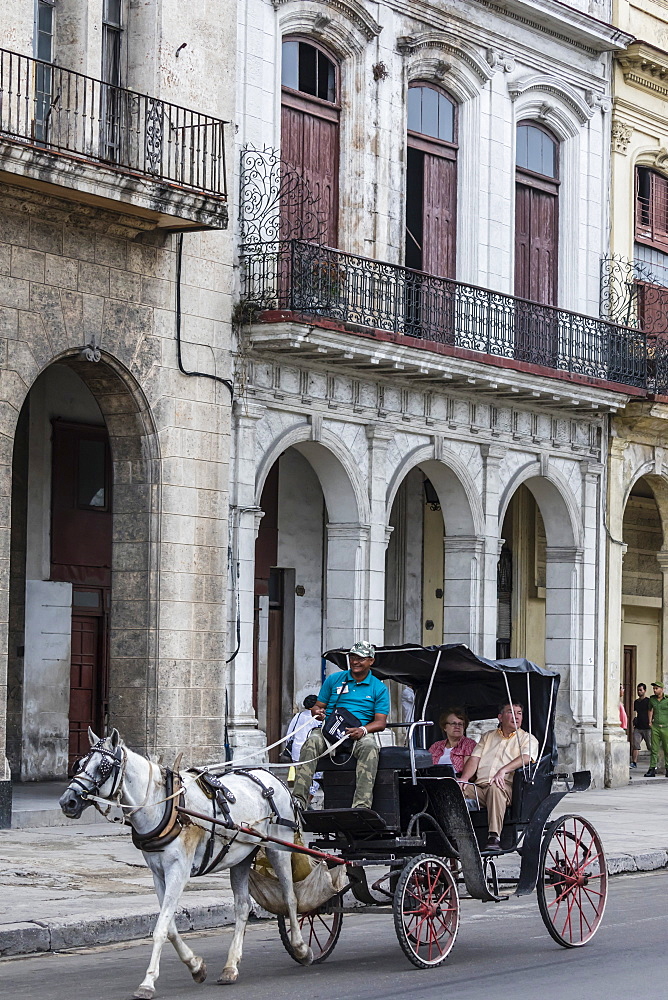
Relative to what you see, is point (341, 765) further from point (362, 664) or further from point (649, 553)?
point (649, 553)

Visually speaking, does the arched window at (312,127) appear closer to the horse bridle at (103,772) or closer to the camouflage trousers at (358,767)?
the camouflage trousers at (358,767)

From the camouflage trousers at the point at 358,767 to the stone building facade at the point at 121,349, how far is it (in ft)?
19.1

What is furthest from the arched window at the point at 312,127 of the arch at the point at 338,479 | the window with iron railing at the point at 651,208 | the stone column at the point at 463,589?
the window with iron railing at the point at 651,208

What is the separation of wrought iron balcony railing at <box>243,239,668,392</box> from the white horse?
9.37 meters

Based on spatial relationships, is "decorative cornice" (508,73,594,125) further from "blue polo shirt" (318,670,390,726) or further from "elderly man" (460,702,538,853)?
"blue polo shirt" (318,670,390,726)

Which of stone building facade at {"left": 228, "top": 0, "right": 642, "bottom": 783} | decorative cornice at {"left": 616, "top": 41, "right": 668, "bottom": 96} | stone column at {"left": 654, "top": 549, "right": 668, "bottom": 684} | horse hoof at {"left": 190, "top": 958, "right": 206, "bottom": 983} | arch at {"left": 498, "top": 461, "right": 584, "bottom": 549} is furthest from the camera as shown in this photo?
stone column at {"left": 654, "top": 549, "right": 668, "bottom": 684}

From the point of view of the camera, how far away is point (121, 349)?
1698 centimetres

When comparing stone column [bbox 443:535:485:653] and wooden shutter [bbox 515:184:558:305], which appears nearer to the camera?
stone column [bbox 443:535:485:653]

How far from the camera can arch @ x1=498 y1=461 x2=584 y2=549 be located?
23.3m


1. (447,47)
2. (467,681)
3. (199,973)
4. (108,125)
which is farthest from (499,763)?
(447,47)

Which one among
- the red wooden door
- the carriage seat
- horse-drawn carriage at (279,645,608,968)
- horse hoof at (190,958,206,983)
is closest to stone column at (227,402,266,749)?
the red wooden door

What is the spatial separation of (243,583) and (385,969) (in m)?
9.08

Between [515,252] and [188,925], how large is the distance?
13481mm

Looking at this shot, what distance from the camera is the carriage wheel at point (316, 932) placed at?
385 inches
